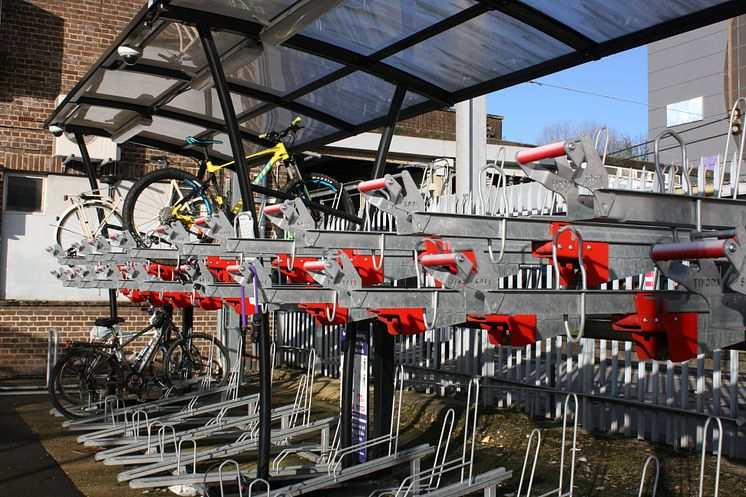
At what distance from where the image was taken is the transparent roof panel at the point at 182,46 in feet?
21.1

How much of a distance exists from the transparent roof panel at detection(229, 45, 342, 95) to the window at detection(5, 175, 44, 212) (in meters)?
7.28

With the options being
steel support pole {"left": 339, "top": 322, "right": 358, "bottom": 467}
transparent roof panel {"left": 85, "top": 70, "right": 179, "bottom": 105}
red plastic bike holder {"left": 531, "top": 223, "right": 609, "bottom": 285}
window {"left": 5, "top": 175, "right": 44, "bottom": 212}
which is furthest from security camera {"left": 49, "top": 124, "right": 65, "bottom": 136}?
red plastic bike holder {"left": 531, "top": 223, "right": 609, "bottom": 285}

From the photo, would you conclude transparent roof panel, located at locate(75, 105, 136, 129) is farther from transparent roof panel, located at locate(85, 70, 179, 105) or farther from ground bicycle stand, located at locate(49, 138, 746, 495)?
ground bicycle stand, located at locate(49, 138, 746, 495)

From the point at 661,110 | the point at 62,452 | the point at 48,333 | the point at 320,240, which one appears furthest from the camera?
the point at 661,110

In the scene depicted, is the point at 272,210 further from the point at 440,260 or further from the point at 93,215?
the point at 93,215

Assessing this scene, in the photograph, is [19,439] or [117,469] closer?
[117,469]

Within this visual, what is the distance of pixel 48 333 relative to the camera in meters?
13.3

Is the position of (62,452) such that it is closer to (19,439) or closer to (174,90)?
(19,439)

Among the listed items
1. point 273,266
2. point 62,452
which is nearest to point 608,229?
point 273,266

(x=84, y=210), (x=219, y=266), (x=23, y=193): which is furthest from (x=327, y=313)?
(x=23, y=193)

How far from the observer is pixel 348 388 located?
6.81 m

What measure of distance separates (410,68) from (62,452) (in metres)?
5.11

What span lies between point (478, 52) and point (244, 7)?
1.76m

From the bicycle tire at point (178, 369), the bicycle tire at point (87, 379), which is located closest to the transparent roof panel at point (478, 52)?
the bicycle tire at point (178, 369)
